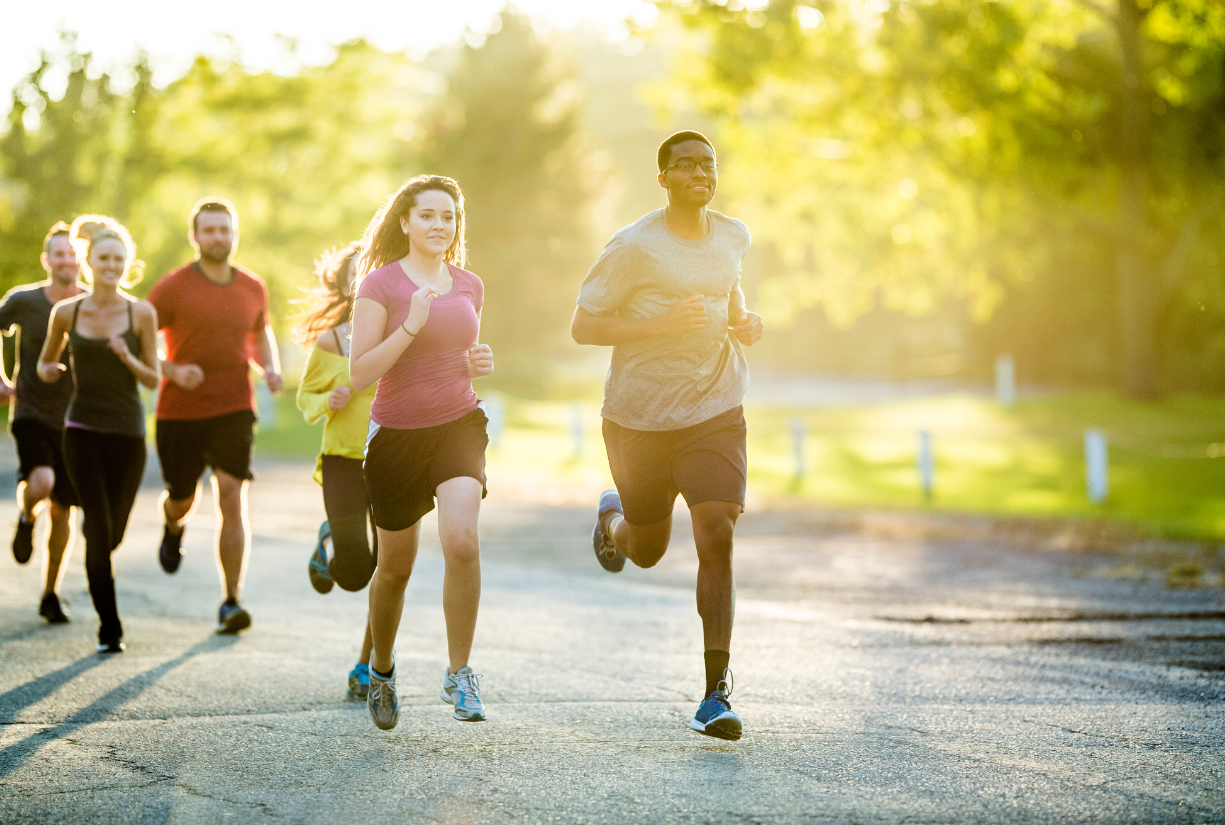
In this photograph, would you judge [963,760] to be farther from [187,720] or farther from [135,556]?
[135,556]

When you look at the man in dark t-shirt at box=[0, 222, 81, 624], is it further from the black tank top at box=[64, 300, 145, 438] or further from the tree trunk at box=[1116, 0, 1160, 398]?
the tree trunk at box=[1116, 0, 1160, 398]

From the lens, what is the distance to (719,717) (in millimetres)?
4680

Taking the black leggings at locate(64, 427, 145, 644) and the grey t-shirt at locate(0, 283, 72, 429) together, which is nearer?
the black leggings at locate(64, 427, 145, 644)

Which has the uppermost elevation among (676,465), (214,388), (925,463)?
(214,388)

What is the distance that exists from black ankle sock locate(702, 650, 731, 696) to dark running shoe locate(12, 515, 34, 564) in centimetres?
492

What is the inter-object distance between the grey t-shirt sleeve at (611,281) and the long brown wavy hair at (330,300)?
4.67ft

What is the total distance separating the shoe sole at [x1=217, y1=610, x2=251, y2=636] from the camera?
23.1 feet

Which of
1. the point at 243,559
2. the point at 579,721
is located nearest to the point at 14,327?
the point at 243,559

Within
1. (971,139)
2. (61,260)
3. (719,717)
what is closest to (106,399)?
(61,260)

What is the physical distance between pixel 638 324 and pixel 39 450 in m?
4.40

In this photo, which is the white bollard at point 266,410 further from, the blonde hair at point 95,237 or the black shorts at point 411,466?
the black shorts at point 411,466

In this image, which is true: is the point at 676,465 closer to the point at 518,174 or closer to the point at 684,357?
the point at 684,357

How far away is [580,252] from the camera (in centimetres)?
5041

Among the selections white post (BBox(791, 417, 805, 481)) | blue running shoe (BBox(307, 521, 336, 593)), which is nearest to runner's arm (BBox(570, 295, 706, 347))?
blue running shoe (BBox(307, 521, 336, 593))
